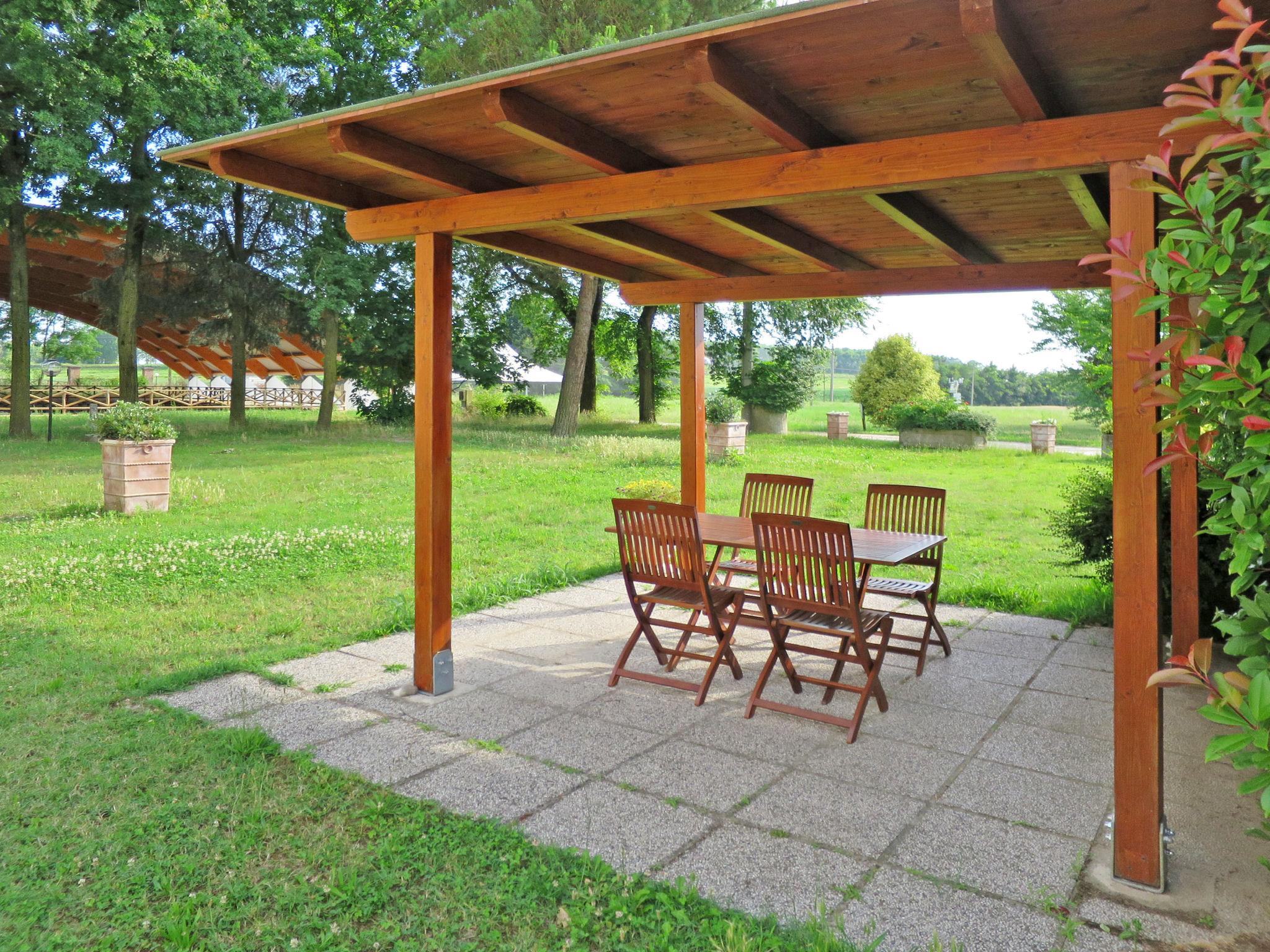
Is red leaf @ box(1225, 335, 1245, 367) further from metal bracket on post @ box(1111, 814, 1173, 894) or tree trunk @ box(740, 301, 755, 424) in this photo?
tree trunk @ box(740, 301, 755, 424)

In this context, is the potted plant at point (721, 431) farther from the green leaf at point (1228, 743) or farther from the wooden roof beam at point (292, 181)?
the green leaf at point (1228, 743)

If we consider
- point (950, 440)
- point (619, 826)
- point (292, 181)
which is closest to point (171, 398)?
point (950, 440)

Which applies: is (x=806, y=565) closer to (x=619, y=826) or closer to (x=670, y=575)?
(x=670, y=575)

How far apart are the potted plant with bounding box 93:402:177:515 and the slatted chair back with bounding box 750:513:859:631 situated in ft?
27.9

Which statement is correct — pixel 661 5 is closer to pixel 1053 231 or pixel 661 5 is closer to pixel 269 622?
pixel 1053 231

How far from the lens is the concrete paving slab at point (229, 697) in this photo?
4715mm

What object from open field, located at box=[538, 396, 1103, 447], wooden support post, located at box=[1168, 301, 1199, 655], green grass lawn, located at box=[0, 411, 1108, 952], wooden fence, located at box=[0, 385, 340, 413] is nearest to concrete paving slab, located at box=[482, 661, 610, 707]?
green grass lawn, located at box=[0, 411, 1108, 952]

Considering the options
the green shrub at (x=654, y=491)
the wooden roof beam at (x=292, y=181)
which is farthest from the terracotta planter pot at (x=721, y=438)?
the wooden roof beam at (x=292, y=181)

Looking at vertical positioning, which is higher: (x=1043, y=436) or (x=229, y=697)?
(x=1043, y=436)

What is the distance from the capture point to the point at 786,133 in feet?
11.0

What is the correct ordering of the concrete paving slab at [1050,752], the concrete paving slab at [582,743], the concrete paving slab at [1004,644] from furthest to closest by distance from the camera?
1. the concrete paving slab at [1004,644]
2. the concrete paving slab at [582,743]
3. the concrete paving slab at [1050,752]

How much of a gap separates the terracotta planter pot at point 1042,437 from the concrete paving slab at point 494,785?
20.2m

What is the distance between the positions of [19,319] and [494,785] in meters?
19.8

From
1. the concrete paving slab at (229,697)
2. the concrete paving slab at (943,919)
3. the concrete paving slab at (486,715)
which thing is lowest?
the concrete paving slab at (943,919)
